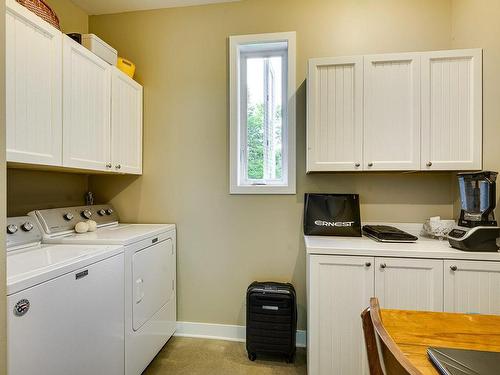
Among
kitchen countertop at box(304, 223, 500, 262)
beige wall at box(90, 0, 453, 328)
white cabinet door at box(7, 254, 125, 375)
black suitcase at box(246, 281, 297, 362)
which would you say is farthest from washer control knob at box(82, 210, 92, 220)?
kitchen countertop at box(304, 223, 500, 262)

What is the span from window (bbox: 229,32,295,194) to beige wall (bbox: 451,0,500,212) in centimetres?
131

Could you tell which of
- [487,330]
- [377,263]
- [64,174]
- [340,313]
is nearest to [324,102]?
[377,263]

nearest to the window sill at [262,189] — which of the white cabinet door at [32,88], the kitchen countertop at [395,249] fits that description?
the kitchen countertop at [395,249]

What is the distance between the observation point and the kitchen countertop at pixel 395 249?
1.58m

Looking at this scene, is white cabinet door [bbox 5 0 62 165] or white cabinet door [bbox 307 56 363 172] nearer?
white cabinet door [bbox 5 0 62 165]

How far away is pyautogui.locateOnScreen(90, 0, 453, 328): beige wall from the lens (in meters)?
2.19

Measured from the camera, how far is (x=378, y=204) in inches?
87.3

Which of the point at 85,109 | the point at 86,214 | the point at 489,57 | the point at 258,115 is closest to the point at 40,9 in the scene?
the point at 85,109

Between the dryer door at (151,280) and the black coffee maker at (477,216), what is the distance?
1993mm

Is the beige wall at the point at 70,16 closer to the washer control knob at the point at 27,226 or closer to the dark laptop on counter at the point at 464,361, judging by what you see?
the washer control knob at the point at 27,226

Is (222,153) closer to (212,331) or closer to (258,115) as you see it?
(258,115)

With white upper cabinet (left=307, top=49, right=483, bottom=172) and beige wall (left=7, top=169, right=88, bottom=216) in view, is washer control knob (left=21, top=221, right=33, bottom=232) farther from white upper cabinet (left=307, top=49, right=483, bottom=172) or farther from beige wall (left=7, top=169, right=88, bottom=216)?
white upper cabinet (left=307, top=49, right=483, bottom=172)

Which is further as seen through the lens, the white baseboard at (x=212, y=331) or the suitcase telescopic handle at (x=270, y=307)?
the white baseboard at (x=212, y=331)

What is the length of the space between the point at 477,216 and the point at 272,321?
152cm
